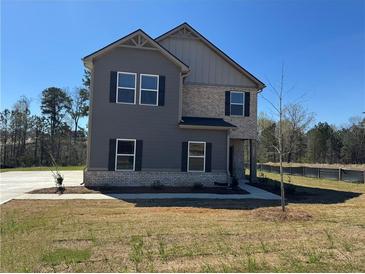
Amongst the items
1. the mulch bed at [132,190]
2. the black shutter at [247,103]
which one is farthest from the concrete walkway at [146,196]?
the black shutter at [247,103]

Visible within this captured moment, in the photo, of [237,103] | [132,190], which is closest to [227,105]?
[237,103]

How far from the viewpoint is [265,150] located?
168 feet

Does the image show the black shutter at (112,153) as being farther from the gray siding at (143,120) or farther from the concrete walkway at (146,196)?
the concrete walkway at (146,196)

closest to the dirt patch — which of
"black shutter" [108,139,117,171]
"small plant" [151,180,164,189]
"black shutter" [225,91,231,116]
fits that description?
"small plant" [151,180,164,189]

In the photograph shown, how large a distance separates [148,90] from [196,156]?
13.8 ft

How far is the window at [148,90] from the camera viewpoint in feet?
54.9

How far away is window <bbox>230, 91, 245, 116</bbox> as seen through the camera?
19938 millimetres

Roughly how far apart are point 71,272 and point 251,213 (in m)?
6.41

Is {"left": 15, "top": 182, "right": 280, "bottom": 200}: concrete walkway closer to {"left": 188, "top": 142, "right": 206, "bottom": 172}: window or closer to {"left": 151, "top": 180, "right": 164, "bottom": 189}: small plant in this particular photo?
{"left": 151, "top": 180, "right": 164, "bottom": 189}: small plant

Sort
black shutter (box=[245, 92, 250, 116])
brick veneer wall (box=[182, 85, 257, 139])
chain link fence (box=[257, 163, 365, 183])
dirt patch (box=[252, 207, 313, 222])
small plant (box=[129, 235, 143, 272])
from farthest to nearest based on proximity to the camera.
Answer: chain link fence (box=[257, 163, 365, 183]) < black shutter (box=[245, 92, 250, 116]) < brick veneer wall (box=[182, 85, 257, 139]) < dirt patch (box=[252, 207, 313, 222]) < small plant (box=[129, 235, 143, 272])

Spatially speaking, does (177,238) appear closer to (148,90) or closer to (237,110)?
(148,90)

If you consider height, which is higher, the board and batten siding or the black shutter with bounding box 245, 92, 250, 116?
the board and batten siding

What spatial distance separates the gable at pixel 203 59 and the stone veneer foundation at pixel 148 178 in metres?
Answer: 5.82

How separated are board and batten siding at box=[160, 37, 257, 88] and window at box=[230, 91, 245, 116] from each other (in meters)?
0.54
